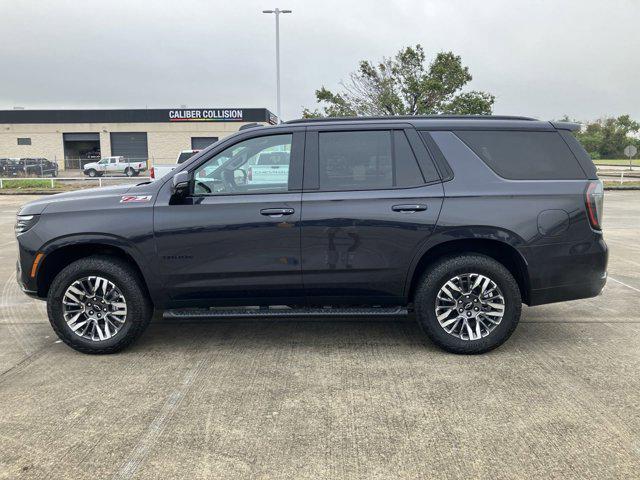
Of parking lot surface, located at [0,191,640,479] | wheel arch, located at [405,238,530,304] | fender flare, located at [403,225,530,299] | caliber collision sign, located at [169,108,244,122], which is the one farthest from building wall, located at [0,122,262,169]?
fender flare, located at [403,225,530,299]

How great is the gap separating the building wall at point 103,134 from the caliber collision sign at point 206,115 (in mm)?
362

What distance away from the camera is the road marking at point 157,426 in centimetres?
295

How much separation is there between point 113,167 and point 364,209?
4021 cm

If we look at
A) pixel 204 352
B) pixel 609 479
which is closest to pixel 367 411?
pixel 609 479

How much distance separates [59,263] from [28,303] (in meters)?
2.12

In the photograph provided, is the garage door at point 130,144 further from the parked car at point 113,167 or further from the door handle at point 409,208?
the door handle at point 409,208

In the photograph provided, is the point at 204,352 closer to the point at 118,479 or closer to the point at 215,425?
the point at 215,425

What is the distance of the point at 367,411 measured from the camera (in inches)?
140

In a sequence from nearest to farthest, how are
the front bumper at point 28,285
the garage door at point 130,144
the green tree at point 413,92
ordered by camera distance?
the front bumper at point 28,285 < the green tree at point 413,92 < the garage door at point 130,144

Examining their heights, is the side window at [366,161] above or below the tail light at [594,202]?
above

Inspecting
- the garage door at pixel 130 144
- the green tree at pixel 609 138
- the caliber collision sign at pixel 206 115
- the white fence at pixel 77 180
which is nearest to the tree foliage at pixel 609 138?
the green tree at pixel 609 138

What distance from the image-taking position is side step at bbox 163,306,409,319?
4.48 m

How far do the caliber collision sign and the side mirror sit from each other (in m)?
45.7

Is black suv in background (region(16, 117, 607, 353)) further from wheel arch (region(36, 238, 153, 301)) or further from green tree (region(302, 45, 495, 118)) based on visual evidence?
green tree (region(302, 45, 495, 118))
